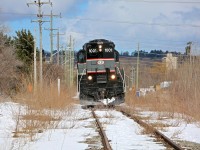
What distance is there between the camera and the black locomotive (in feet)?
78.4

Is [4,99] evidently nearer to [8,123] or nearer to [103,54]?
[103,54]

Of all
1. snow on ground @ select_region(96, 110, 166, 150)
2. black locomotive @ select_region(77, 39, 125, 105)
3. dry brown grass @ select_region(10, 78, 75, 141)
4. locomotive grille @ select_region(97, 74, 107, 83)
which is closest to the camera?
snow on ground @ select_region(96, 110, 166, 150)

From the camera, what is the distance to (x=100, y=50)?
24.5 meters

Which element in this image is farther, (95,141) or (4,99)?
(4,99)

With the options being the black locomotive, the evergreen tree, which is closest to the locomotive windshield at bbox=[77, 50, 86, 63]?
the black locomotive

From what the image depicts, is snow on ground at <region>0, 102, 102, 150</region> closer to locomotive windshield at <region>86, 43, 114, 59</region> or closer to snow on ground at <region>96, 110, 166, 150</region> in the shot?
snow on ground at <region>96, 110, 166, 150</region>

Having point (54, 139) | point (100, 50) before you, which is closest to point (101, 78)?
point (100, 50)

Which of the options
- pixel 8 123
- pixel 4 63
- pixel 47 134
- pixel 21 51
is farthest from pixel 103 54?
pixel 21 51

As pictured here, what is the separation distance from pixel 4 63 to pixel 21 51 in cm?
1225

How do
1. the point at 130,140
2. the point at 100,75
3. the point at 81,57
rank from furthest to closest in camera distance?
the point at 81,57 < the point at 100,75 < the point at 130,140

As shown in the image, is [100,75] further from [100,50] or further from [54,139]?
[54,139]

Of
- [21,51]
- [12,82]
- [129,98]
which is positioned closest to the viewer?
[129,98]

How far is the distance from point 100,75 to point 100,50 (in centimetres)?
163

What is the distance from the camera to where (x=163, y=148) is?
9133 mm
